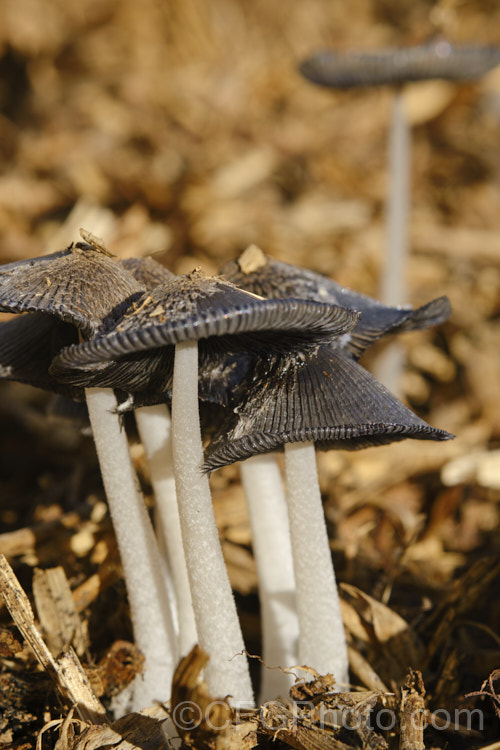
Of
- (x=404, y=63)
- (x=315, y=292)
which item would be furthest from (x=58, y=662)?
(x=404, y=63)

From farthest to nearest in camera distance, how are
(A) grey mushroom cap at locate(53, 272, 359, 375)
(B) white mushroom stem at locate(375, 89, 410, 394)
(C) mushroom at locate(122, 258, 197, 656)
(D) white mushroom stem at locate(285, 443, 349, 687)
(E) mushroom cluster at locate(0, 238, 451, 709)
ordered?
(B) white mushroom stem at locate(375, 89, 410, 394) < (C) mushroom at locate(122, 258, 197, 656) < (D) white mushroom stem at locate(285, 443, 349, 687) < (E) mushroom cluster at locate(0, 238, 451, 709) < (A) grey mushroom cap at locate(53, 272, 359, 375)

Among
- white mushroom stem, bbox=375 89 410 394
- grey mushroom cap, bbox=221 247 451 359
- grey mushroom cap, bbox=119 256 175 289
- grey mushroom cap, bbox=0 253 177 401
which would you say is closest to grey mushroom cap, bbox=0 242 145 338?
grey mushroom cap, bbox=0 253 177 401

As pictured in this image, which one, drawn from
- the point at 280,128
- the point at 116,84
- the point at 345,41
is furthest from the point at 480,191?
the point at 116,84

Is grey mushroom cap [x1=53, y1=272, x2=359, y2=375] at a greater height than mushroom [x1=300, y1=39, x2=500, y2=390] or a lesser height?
lesser

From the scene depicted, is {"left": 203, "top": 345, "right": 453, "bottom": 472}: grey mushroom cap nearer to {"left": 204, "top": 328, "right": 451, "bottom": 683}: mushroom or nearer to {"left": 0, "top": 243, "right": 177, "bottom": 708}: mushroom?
{"left": 204, "top": 328, "right": 451, "bottom": 683}: mushroom

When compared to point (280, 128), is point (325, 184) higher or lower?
lower

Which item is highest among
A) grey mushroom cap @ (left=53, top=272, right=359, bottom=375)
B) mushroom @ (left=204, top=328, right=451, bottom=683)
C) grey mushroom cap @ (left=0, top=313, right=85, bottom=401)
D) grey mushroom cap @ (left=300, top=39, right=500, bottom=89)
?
grey mushroom cap @ (left=300, top=39, right=500, bottom=89)

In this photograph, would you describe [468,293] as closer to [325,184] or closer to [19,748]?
[325,184]
